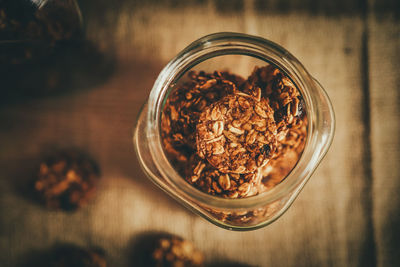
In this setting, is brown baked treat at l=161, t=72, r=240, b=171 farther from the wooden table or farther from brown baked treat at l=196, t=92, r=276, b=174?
the wooden table

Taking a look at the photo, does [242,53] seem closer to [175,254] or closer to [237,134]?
[237,134]

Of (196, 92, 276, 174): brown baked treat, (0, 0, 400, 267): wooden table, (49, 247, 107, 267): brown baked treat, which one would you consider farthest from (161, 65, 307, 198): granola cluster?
(49, 247, 107, 267): brown baked treat

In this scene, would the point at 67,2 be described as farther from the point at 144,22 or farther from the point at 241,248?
the point at 241,248

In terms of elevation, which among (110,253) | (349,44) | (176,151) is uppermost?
(349,44)

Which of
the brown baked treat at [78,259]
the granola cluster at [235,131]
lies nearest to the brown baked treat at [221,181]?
the granola cluster at [235,131]

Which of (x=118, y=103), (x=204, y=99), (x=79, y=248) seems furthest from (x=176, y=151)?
(x=79, y=248)

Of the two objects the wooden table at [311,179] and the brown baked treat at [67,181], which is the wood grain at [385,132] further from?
the brown baked treat at [67,181]
